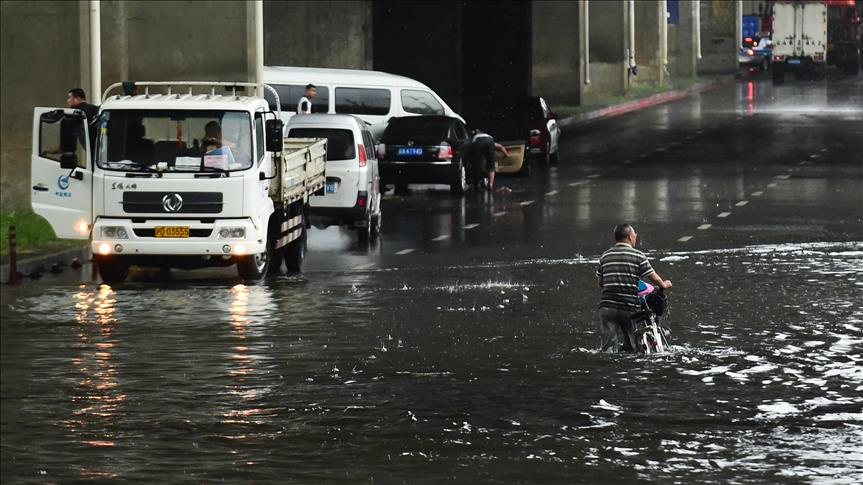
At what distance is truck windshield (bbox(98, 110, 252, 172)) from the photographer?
2203cm

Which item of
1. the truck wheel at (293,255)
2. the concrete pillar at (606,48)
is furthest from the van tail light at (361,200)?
the concrete pillar at (606,48)

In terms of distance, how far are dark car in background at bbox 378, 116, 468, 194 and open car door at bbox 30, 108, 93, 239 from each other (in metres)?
12.8

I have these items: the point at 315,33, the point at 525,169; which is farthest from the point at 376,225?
the point at 315,33

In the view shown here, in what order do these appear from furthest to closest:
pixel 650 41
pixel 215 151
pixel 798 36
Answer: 1. pixel 798 36
2. pixel 650 41
3. pixel 215 151

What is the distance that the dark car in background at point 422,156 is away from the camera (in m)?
35.1

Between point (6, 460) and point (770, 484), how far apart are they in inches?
177

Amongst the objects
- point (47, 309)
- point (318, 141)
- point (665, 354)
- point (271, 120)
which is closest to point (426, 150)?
point (318, 141)

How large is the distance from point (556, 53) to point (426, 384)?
55.0 m

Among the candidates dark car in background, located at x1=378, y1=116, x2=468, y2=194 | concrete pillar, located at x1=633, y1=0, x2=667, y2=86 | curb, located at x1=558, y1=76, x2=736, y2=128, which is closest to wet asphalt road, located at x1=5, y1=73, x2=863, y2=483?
dark car in background, located at x1=378, y1=116, x2=468, y2=194

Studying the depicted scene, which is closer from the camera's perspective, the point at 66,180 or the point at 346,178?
the point at 66,180

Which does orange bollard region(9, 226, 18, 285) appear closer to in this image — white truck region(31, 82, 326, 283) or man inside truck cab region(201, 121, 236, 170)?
white truck region(31, 82, 326, 283)

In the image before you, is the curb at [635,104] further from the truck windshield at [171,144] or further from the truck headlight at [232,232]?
the truck headlight at [232,232]

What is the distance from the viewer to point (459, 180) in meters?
35.4

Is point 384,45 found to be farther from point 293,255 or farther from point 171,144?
point 171,144
